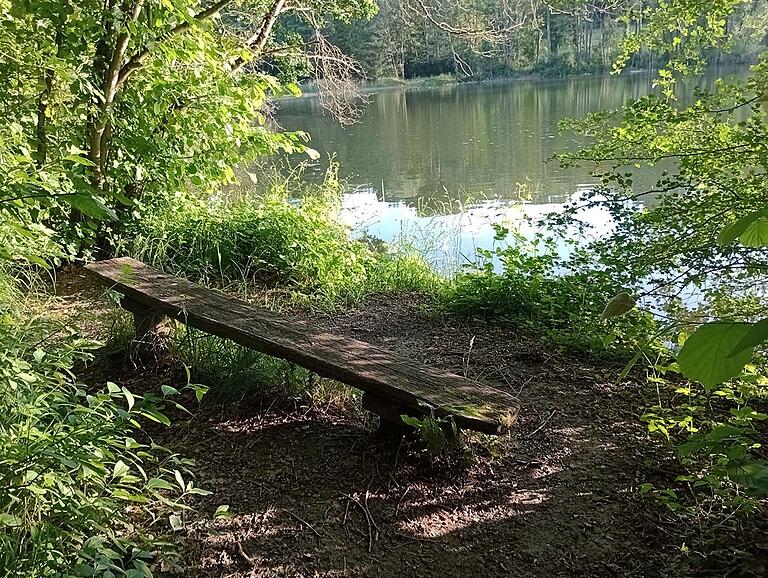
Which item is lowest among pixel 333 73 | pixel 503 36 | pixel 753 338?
pixel 753 338

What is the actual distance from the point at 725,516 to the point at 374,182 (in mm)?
9460

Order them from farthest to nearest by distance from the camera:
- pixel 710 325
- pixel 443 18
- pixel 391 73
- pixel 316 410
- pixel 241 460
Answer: pixel 391 73 < pixel 443 18 < pixel 316 410 < pixel 241 460 < pixel 710 325

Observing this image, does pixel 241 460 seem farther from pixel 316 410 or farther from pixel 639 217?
pixel 639 217

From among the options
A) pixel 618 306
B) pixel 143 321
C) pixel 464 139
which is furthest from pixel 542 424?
pixel 464 139

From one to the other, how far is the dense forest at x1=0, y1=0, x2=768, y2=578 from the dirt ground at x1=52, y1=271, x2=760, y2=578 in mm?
12

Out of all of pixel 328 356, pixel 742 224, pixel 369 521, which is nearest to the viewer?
pixel 742 224

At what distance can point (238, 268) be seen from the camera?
479 cm

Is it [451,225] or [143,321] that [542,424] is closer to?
[143,321]

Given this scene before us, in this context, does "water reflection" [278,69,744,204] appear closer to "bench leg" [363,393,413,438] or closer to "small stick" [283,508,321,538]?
"bench leg" [363,393,413,438]

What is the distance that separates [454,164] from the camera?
11.9 meters

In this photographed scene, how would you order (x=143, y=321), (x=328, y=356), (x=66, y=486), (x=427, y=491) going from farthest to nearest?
(x=143, y=321) → (x=328, y=356) → (x=427, y=491) → (x=66, y=486)

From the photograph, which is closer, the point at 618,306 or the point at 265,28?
the point at 618,306

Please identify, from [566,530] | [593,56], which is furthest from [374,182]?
[593,56]

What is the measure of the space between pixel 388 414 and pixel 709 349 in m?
1.76
